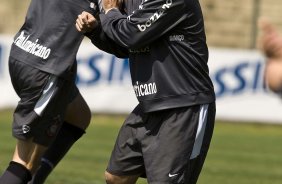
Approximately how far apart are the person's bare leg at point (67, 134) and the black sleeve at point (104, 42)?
1.18 m

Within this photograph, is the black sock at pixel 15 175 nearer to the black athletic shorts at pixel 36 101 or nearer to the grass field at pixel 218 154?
the black athletic shorts at pixel 36 101

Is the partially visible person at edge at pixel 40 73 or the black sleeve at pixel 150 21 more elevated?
the black sleeve at pixel 150 21

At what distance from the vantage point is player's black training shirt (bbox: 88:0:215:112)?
20.1ft

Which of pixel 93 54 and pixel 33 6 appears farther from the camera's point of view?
pixel 93 54

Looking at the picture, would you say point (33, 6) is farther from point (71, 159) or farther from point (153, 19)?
point (71, 159)

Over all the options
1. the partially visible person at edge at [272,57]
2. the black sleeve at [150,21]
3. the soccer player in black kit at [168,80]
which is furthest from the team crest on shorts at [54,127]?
the partially visible person at edge at [272,57]

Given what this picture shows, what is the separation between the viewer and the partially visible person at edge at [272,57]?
14.3 feet

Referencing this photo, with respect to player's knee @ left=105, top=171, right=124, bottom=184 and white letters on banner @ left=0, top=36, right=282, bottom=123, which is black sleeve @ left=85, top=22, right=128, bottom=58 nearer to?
player's knee @ left=105, top=171, right=124, bottom=184

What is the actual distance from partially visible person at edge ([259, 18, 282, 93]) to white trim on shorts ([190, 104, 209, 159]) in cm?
A: 162

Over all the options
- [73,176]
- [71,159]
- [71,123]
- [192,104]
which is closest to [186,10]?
[192,104]

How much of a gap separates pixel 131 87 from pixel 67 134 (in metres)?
10.6

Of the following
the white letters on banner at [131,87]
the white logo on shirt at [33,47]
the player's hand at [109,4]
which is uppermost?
the player's hand at [109,4]

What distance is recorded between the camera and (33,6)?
23.7 feet

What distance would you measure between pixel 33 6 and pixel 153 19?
1453mm
